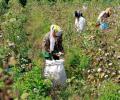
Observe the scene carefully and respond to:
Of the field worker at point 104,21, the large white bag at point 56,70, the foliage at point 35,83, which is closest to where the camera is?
the foliage at point 35,83

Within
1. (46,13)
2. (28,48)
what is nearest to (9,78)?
(28,48)

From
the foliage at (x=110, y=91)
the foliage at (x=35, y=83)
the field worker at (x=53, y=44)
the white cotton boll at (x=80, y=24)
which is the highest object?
the white cotton boll at (x=80, y=24)

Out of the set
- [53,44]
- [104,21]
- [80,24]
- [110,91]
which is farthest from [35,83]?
[104,21]

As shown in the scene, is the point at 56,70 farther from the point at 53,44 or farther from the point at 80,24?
the point at 80,24

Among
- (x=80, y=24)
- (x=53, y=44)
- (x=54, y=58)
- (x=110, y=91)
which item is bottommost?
(x=110, y=91)

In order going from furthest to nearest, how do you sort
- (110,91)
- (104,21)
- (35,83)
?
(104,21) → (35,83) → (110,91)

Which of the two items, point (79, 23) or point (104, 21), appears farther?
point (104, 21)

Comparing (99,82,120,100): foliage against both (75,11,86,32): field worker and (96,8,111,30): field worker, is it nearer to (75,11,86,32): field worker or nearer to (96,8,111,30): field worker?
(75,11,86,32): field worker

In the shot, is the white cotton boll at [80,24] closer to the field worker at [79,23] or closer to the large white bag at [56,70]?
the field worker at [79,23]

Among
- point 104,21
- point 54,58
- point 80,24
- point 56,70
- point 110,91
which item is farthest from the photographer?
point 104,21

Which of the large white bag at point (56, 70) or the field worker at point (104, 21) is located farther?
the field worker at point (104, 21)

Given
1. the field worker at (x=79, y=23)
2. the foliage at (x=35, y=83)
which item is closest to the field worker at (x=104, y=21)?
the field worker at (x=79, y=23)

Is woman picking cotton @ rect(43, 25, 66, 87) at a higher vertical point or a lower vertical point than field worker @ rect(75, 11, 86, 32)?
lower

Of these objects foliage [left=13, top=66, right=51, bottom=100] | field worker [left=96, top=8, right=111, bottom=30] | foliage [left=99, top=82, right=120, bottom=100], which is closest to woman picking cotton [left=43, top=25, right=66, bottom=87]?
foliage [left=13, top=66, right=51, bottom=100]
